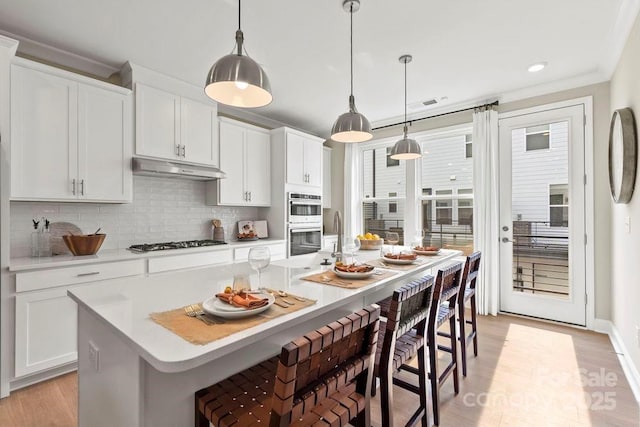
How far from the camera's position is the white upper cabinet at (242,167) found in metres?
3.79

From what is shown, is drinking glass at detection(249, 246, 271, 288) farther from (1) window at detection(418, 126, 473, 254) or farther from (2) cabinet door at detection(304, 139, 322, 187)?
(1) window at detection(418, 126, 473, 254)

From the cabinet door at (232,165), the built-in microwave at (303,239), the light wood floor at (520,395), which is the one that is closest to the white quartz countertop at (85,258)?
the cabinet door at (232,165)

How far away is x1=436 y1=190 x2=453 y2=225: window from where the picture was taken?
4242 millimetres

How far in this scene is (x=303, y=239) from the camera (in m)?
4.47

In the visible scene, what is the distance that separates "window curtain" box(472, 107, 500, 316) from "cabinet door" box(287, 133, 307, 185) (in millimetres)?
2293

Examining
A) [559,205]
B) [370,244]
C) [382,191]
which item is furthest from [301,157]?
[559,205]

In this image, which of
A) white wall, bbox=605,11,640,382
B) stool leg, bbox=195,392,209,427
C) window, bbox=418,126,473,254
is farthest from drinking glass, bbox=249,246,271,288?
window, bbox=418,126,473,254

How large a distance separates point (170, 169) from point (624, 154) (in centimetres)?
378

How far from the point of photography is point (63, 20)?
2.29m

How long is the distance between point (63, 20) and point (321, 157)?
3.24 metres

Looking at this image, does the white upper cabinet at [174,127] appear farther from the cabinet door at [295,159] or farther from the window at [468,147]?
the window at [468,147]

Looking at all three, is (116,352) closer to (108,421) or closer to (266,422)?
(108,421)

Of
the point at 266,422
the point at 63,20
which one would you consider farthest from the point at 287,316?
the point at 63,20

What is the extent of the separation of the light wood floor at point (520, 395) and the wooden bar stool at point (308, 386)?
1.01m
